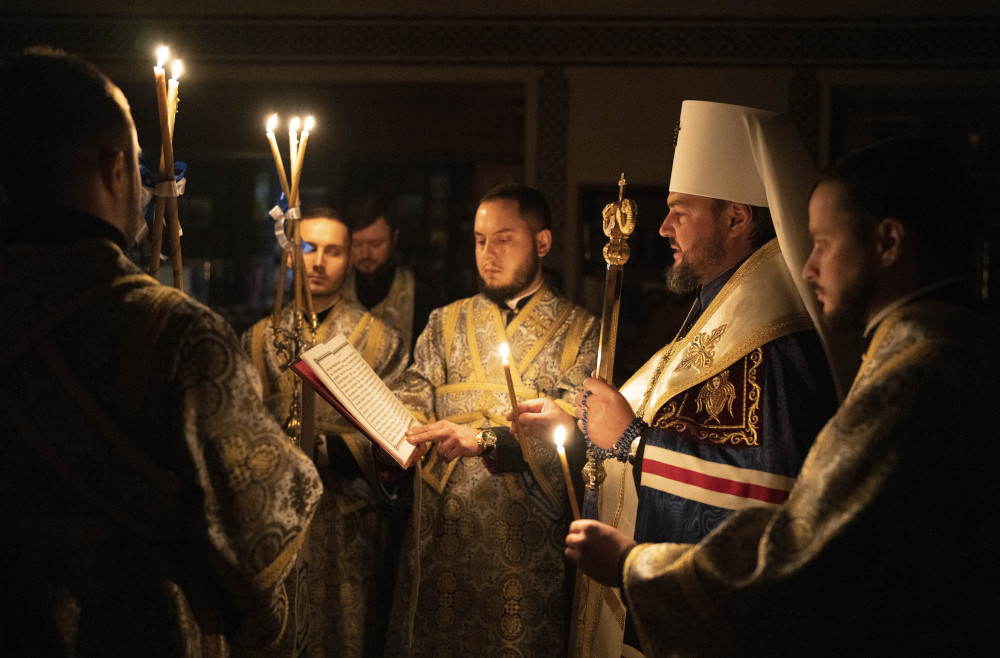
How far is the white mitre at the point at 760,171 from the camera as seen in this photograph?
1.85m

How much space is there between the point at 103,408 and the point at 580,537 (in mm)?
829

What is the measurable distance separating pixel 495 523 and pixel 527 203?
113 cm

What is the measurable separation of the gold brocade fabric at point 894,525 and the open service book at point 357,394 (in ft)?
4.29

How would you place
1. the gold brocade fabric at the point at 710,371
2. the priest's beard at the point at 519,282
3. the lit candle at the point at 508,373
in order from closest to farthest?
the lit candle at the point at 508,373 → the gold brocade fabric at the point at 710,371 → the priest's beard at the point at 519,282

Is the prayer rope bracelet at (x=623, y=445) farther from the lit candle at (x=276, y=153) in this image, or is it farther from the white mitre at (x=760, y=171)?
the lit candle at (x=276, y=153)

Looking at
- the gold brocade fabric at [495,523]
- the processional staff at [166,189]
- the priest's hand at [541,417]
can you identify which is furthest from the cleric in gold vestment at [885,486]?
the gold brocade fabric at [495,523]

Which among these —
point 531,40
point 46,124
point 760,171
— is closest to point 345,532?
point 760,171

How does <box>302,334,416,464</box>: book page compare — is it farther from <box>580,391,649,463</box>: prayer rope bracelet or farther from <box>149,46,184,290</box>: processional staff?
<box>580,391,649,463</box>: prayer rope bracelet

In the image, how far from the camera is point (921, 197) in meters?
1.24

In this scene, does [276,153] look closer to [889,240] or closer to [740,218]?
[740,218]

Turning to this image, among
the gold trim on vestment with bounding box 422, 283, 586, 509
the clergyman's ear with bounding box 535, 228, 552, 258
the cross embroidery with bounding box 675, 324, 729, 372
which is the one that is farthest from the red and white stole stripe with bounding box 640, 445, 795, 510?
the clergyman's ear with bounding box 535, 228, 552, 258

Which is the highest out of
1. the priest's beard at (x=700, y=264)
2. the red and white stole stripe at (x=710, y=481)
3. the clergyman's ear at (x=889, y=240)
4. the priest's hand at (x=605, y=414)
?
the clergyman's ear at (x=889, y=240)

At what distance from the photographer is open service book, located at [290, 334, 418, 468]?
2260mm

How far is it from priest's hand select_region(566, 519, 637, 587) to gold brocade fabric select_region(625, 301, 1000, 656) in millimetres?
211
